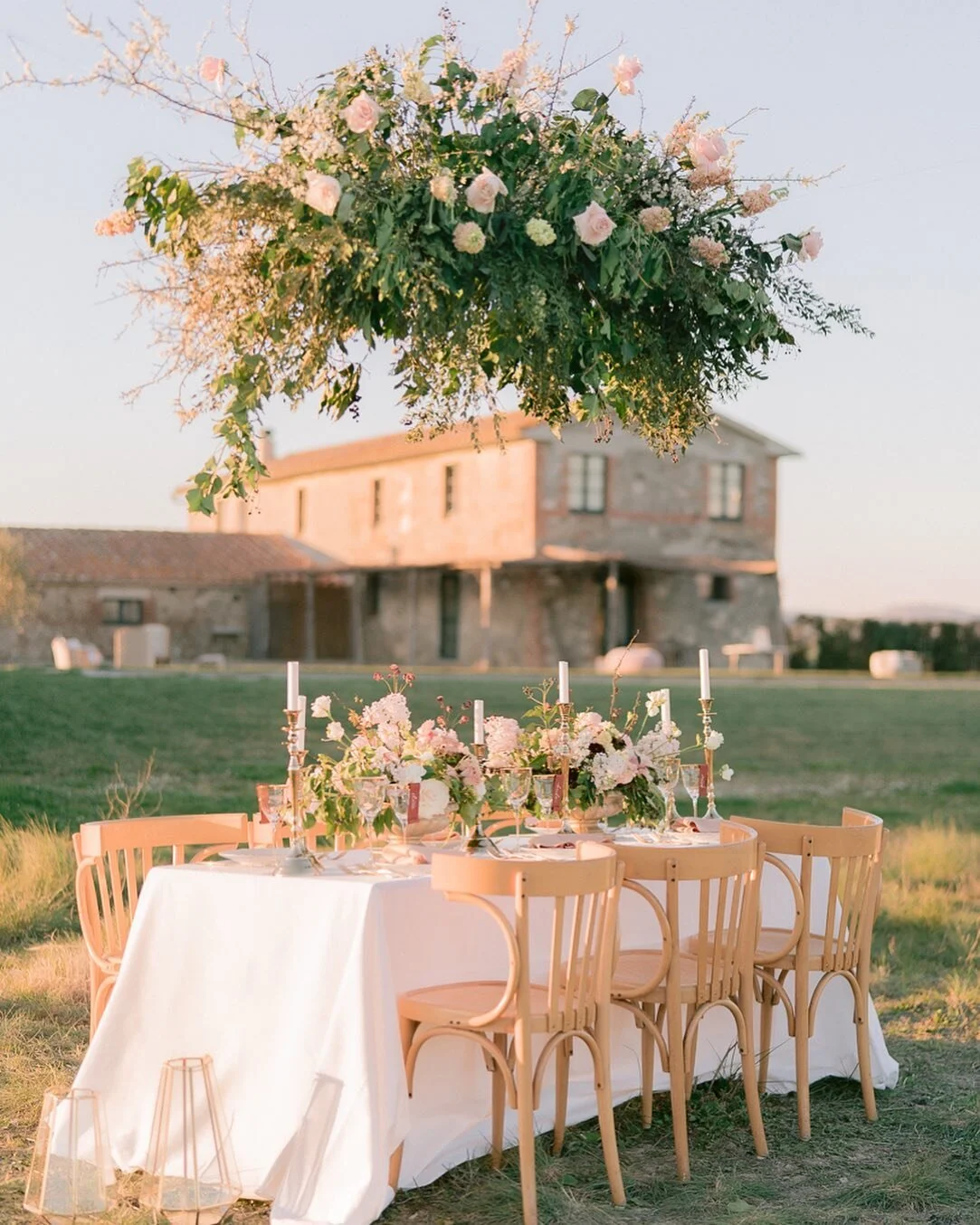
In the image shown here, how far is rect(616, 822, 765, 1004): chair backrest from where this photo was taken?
4531 millimetres

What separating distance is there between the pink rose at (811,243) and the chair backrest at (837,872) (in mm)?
1890

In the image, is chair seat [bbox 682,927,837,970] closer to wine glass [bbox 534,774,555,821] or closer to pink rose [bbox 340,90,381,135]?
wine glass [bbox 534,774,555,821]

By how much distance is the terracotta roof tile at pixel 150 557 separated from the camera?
32.6 m

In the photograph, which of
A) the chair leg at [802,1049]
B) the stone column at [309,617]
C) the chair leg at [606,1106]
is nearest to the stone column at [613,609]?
the stone column at [309,617]

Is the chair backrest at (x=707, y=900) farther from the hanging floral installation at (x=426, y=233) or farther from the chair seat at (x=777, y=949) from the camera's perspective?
the hanging floral installation at (x=426, y=233)

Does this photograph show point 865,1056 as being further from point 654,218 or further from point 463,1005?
point 654,218

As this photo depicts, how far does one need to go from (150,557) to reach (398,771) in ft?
98.1

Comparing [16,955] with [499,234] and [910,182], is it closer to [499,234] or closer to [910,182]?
[499,234]

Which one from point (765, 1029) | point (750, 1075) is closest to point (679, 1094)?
point (750, 1075)

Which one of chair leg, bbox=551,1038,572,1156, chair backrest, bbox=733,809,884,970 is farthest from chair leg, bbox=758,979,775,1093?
chair leg, bbox=551,1038,572,1156

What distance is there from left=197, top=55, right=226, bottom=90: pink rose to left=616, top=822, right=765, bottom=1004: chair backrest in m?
2.53

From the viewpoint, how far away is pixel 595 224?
466 centimetres

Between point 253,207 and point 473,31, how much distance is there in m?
0.93

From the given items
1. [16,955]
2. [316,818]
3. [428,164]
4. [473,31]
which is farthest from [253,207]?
[16,955]
